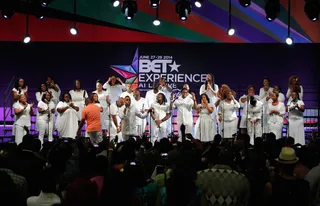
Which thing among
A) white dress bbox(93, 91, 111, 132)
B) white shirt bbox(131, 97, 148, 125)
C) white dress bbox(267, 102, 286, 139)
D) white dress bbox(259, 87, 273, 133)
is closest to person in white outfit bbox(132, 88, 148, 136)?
white shirt bbox(131, 97, 148, 125)

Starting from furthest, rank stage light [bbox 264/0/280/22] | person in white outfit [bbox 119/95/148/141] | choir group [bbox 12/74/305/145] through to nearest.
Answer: choir group [bbox 12/74/305/145], person in white outfit [bbox 119/95/148/141], stage light [bbox 264/0/280/22]

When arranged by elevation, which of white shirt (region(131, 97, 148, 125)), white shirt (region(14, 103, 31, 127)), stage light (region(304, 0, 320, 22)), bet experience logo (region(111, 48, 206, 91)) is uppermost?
stage light (region(304, 0, 320, 22))

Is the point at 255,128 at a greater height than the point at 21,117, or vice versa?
the point at 21,117

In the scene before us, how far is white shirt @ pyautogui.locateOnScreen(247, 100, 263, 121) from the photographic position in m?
17.6

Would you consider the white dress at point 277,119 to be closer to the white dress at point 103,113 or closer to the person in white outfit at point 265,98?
the person in white outfit at point 265,98

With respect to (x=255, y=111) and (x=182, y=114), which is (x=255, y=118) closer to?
(x=255, y=111)

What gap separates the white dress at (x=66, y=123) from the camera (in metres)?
17.5

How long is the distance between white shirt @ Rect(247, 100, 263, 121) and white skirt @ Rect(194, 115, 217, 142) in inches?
44.0

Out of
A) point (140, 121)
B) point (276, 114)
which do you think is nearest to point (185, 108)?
point (140, 121)

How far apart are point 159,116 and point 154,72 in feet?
15.3

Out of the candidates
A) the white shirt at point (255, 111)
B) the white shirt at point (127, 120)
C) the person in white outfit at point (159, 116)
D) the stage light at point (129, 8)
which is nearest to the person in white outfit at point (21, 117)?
the white shirt at point (127, 120)

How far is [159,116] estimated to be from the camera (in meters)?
17.4

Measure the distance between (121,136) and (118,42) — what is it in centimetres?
516

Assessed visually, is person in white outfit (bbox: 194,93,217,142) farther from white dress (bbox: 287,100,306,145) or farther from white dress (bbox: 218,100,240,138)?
white dress (bbox: 287,100,306,145)
